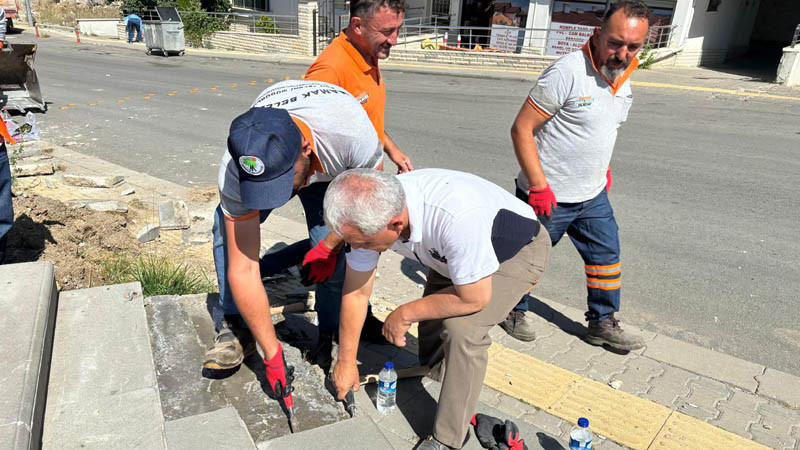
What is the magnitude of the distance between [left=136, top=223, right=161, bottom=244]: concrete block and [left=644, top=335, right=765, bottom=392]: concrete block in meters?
3.80

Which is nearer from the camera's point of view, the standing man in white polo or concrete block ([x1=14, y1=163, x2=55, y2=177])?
the standing man in white polo

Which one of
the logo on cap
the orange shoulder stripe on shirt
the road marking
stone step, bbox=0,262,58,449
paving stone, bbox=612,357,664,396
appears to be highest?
the orange shoulder stripe on shirt

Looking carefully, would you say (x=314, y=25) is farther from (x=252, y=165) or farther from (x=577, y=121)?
(x=252, y=165)

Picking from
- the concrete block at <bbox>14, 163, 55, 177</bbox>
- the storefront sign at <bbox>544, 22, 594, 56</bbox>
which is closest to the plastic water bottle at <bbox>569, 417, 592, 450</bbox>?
the concrete block at <bbox>14, 163, 55, 177</bbox>

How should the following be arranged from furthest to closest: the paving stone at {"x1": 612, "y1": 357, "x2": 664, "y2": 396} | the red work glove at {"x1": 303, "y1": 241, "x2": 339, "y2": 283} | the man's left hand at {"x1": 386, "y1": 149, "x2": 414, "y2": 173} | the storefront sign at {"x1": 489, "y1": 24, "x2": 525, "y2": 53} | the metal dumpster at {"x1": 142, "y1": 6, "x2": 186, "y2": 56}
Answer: the metal dumpster at {"x1": 142, "y1": 6, "x2": 186, "y2": 56}
the storefront sign at {"x1": 489, "y1": 24, "x2": 525, "y2": 53}
the man's left hand at {"x1": 386, "y1": 149, "x2": 414, "y2": 173}
the paving stone at {"x1": 612, "y1": 357, "x2": 664, "y2": 396}
the red work glove at {"x1": 303, "y1": 241, "x2": 339, "y2": 283}

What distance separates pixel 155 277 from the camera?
371cm

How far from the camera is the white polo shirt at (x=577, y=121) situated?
10.4 feet

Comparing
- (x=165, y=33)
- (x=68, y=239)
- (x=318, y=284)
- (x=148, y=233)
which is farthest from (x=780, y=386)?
(x=165, y=33)

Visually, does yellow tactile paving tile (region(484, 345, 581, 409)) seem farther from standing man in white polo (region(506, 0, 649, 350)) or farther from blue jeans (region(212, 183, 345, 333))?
blue jeans (region(212, 183, 345, 333))

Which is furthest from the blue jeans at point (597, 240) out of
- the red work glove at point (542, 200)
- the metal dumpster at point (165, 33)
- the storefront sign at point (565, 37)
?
the metal dumpster at point (165, 33)

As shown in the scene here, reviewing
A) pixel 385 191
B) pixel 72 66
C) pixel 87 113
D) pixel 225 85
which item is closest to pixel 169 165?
pixel 87 113

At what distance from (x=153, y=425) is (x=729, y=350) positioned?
328 cm

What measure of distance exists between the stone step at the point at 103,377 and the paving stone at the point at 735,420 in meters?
2.59

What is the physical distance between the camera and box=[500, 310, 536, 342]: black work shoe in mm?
3574
